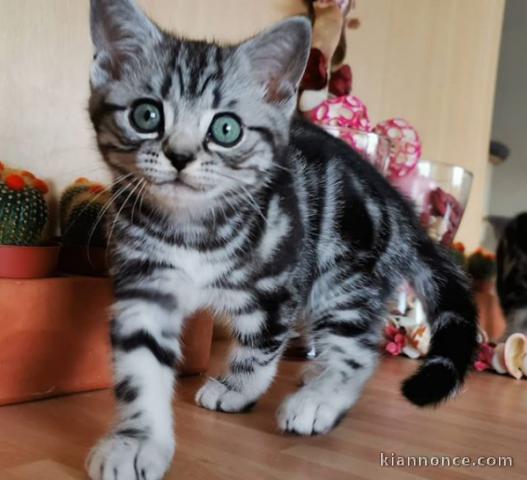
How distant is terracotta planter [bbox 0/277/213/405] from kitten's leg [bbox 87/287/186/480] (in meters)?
0.11

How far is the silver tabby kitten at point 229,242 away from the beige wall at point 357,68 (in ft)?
0.84

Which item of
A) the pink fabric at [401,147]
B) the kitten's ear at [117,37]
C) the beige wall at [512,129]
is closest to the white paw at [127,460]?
the kitten's ear at [117,37]

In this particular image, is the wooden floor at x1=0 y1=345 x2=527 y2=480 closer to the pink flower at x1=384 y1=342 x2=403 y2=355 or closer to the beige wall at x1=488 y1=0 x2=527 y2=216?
the pink flower at x1=384 y1=342 x2=403 y2=355

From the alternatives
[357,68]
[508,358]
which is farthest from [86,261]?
[357,68]

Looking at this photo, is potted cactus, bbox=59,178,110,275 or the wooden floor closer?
the wooden floor

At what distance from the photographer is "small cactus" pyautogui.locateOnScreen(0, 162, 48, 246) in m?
1.01

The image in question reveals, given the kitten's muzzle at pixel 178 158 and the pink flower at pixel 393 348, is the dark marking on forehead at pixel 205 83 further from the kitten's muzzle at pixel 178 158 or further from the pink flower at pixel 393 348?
the pink flower at pixel 393 348

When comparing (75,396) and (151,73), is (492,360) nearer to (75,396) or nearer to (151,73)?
(75,396)

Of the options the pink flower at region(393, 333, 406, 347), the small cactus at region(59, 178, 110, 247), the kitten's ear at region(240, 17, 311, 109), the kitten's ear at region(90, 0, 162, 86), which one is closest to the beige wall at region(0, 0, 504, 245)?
the small cactus at region(59, 178, 110, 247)

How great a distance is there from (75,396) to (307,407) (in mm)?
365

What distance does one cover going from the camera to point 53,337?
105cm

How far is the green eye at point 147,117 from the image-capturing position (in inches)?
35.1

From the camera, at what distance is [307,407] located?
101 cm

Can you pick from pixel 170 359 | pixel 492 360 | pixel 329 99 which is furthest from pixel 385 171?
pixel 170 359
